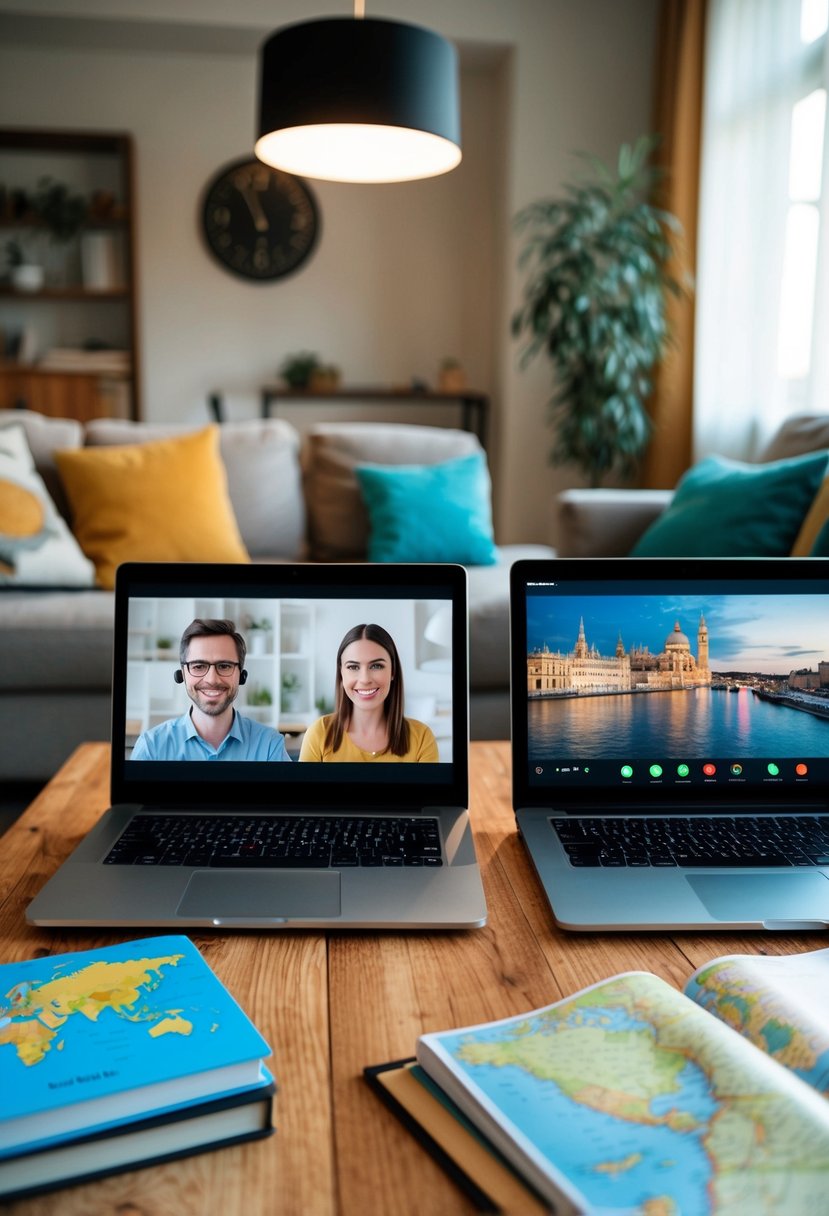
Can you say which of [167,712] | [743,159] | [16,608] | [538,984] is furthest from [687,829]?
[743,159]

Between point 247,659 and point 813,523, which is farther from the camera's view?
point 813,523

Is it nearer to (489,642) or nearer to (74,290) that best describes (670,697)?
(489,642)

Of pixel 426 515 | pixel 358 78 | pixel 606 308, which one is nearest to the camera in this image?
pixel 358 78

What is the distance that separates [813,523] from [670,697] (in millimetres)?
1170

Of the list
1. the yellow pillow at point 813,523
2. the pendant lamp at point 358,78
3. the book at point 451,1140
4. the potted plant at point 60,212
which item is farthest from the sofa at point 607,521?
the potted plant at point 60,212

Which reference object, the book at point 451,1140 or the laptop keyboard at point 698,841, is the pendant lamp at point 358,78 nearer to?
the laptop keyboard at point 698,841

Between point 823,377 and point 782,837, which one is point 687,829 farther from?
point 823,377

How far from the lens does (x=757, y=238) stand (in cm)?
357

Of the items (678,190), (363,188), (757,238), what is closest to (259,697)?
(757,238)

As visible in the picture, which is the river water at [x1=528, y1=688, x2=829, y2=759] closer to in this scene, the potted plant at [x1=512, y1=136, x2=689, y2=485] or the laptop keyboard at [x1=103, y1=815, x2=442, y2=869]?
the laptop keyboard at [x1=103, y1=815, x2=442, y2=869]

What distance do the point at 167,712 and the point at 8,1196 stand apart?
1.72 ft

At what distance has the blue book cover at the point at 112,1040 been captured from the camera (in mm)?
542

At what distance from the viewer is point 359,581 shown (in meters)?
1.03

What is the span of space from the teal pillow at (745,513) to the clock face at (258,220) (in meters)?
3.09
